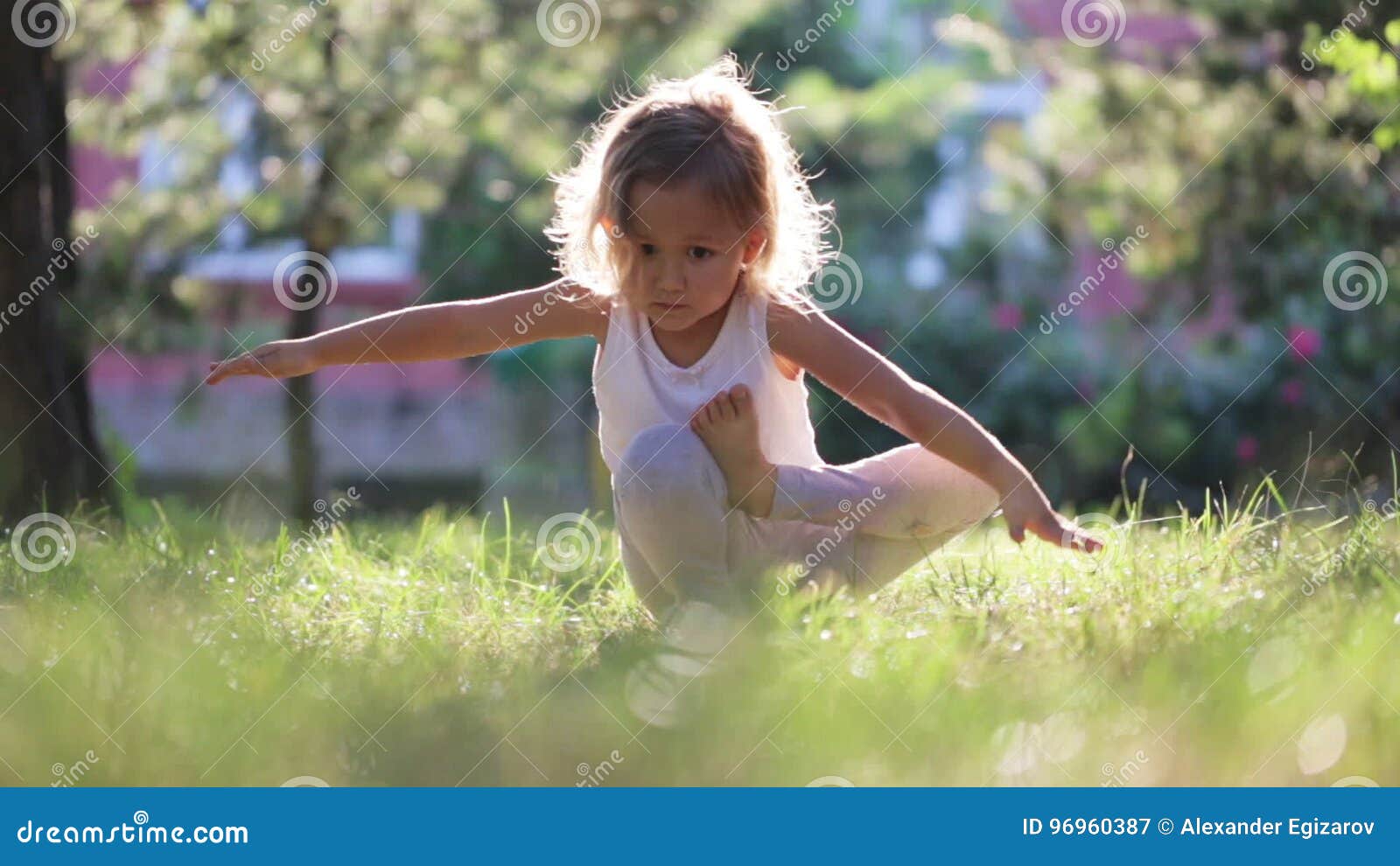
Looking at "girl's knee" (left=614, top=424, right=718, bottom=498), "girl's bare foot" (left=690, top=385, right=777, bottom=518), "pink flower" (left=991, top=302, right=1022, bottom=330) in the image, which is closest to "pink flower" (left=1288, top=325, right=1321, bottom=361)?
"pink flower" (left=991, top=302, right=1022, bottom=330)

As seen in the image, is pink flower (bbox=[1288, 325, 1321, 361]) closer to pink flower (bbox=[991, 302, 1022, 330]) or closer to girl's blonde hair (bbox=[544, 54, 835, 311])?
pink flower (bbox=[991, 302, 1022, 330])

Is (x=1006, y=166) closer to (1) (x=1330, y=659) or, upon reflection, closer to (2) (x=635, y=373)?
(2) (x=635, y=373)

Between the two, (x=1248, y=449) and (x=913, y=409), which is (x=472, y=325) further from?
(x=1248, y=449)

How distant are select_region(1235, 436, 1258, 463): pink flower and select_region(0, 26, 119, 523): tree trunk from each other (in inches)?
214

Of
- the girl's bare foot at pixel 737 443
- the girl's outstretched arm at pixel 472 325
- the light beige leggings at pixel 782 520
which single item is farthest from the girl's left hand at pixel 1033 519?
the girl's outstretched arm at pixel 472 325

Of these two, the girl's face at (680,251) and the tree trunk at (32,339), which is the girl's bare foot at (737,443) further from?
the tree trunk at (32,339)

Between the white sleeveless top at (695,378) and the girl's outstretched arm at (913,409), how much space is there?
5 centimetres

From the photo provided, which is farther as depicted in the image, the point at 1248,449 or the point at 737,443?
the point at 1248,449

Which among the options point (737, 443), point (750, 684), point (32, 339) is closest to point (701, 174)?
point (737, 443)

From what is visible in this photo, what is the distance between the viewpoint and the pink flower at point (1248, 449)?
7.30 m

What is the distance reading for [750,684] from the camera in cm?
181

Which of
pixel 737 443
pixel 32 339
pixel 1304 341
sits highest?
pixel 1304 341

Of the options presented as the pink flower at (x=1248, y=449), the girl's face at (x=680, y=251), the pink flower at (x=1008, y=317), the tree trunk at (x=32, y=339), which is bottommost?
the tree trunk at (x=32, y=339)

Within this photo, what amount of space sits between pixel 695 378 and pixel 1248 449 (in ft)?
18.0
